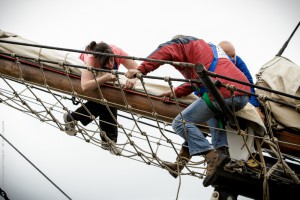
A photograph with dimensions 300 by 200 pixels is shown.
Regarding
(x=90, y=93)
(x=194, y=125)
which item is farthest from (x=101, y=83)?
(x=194, y=125)

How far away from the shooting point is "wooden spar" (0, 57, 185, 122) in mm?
4191

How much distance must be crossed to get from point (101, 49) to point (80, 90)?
467mm

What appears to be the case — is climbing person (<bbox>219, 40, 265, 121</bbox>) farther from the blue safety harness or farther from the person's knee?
the person's knee

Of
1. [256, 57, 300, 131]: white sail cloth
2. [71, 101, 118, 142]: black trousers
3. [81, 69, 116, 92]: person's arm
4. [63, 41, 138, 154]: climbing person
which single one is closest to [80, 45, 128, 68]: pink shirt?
[63, 41, 138, 154]: climbing person

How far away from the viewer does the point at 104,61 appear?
4.12 meters

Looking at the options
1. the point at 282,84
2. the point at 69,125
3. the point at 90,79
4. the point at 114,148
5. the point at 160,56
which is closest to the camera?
the point at 160,56

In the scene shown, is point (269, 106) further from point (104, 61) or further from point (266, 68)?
point (104, 61)

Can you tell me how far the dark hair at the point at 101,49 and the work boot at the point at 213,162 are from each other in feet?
4.38

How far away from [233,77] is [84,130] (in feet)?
5.52

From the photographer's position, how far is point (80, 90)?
170 inches

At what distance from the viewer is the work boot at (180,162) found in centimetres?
402

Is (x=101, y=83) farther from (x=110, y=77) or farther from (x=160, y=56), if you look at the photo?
(x=160, y=56)

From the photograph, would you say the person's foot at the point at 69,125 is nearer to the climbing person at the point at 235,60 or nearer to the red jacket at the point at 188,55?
the red jacket at the point at 188,55

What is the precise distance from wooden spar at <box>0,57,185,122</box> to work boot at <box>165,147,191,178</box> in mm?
339
